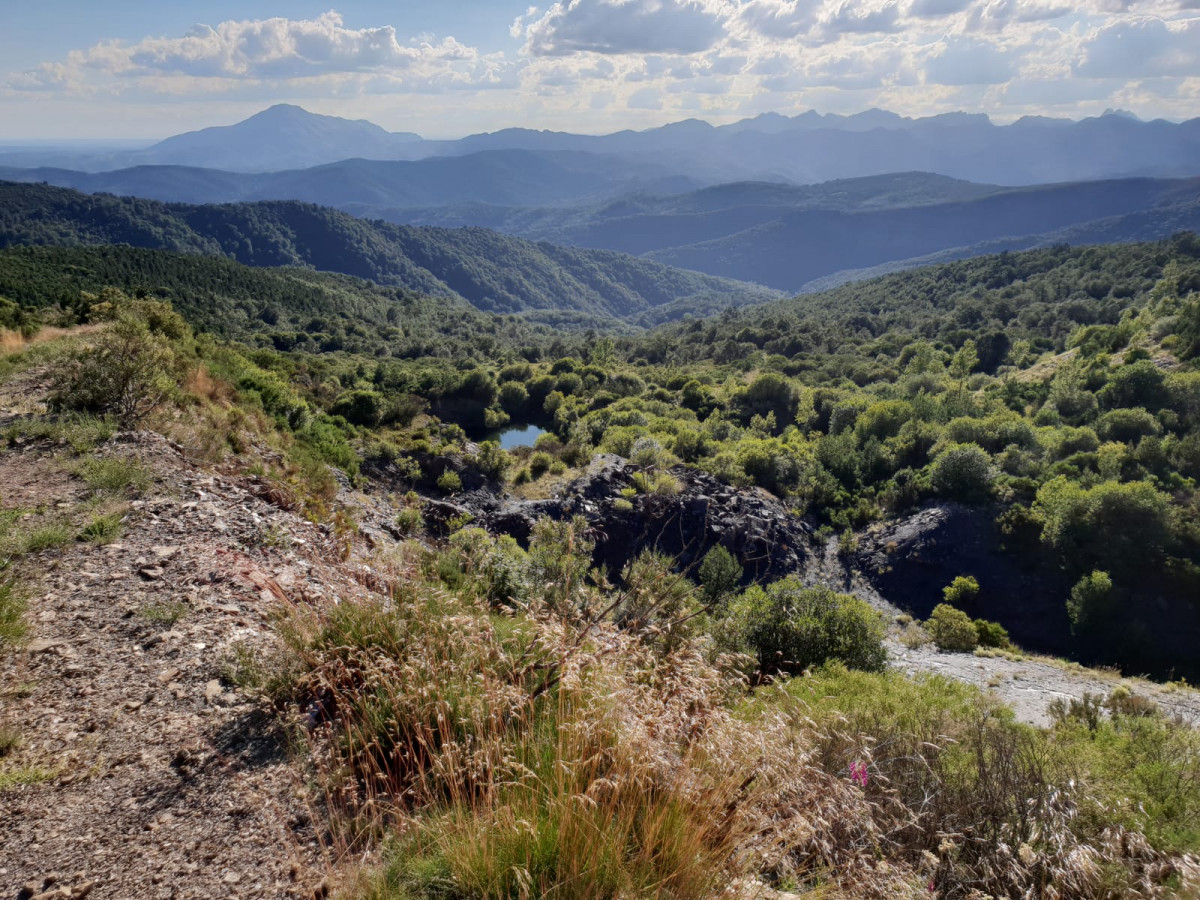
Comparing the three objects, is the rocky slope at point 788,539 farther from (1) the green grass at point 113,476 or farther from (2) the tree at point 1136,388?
(2) the tree at point 1136,388

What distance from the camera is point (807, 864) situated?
308cm

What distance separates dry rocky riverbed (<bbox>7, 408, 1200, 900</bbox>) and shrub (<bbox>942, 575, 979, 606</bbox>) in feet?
70.5

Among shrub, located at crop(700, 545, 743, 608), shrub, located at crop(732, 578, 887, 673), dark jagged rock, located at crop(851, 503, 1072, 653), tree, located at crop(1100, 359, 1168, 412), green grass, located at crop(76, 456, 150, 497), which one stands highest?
green grass, located at crop(76, 456, 150, 497)

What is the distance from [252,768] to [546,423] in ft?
130

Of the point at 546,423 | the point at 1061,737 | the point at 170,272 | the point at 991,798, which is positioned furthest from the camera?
the point at 170,272

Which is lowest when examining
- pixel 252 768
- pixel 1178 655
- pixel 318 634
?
pixel 1178 655

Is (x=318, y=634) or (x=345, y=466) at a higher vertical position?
(x=318, y=634)

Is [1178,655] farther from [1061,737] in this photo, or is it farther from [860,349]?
[860,349]

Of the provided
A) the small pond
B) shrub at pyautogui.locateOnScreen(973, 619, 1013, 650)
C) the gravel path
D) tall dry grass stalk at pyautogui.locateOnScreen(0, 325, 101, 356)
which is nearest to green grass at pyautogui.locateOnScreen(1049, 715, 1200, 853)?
the gravel path

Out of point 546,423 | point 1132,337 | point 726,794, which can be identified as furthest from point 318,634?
point 1132,337

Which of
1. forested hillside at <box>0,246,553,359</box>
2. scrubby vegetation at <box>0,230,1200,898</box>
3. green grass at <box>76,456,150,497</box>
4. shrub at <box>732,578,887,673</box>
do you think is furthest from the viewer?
forested hillside at <box>0,246,553,359</box>

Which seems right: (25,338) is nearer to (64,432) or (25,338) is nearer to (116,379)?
(116,379)

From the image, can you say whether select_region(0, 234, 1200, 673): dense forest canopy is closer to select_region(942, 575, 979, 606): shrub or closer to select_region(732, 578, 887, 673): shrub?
select_region(942, 575, 979, 606): shrub

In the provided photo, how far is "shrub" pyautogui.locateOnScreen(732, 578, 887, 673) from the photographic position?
29.3 feet
